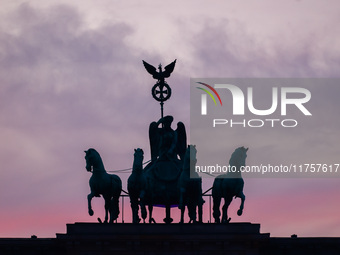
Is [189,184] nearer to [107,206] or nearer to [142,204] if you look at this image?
[142,204]

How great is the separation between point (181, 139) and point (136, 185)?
158 inches

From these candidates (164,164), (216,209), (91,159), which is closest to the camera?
(91,159)

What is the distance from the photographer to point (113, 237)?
87.6 m

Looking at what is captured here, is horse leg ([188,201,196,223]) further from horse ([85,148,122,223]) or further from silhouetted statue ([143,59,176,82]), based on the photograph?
silhouetted statue ([143,59,176,82])

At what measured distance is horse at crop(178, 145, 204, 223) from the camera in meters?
87.8

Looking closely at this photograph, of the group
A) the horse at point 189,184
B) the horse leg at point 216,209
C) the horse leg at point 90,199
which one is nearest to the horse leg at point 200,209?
the horse at point 189,184

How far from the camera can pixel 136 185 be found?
289 ft

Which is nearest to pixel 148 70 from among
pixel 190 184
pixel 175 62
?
pixel 175 62

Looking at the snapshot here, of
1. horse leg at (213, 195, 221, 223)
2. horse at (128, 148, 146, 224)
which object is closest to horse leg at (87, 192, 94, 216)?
horse at (128, 148, 146, 224)

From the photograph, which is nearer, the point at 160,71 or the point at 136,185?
the point at 136,185

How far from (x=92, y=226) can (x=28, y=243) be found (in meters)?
2.75

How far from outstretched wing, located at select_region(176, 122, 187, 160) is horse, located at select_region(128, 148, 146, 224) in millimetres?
3179

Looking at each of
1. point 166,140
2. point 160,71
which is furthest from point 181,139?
point 160,71

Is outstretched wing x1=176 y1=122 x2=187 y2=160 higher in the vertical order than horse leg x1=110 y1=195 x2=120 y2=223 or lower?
higher
